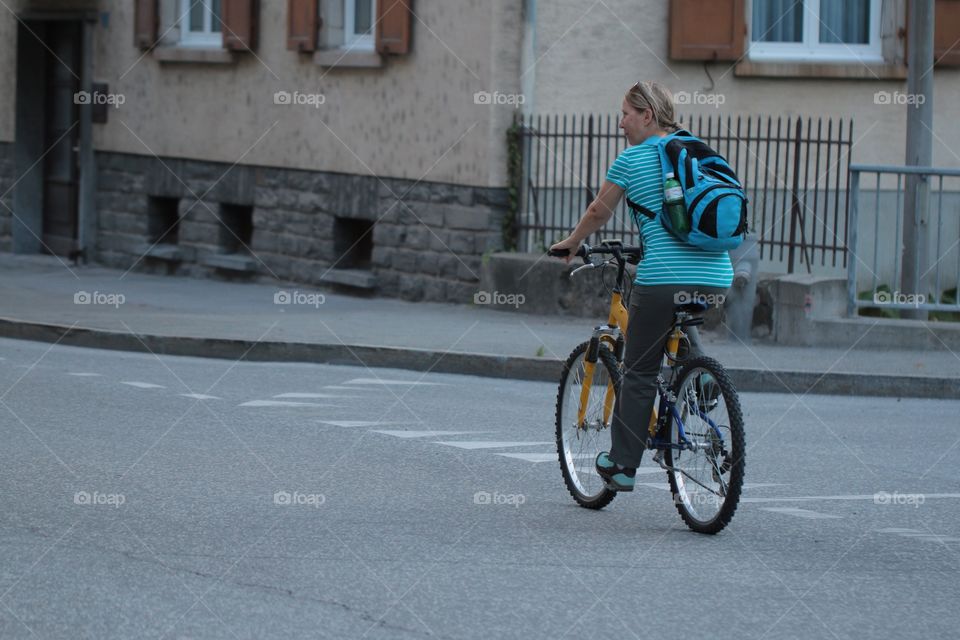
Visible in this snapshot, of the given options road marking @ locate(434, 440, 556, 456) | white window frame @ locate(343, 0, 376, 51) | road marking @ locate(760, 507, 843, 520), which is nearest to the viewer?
road marking @ locate(760, 507, 843, 520)

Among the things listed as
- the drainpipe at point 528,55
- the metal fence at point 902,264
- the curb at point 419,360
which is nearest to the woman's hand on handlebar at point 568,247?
the curb at point 419,360

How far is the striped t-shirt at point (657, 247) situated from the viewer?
6969 millimetres

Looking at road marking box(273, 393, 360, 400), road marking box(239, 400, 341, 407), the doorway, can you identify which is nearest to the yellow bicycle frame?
road marking box(239, 400, 341, 407)

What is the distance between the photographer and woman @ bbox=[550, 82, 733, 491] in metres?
6.98

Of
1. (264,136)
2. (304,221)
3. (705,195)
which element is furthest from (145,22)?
(705,195)

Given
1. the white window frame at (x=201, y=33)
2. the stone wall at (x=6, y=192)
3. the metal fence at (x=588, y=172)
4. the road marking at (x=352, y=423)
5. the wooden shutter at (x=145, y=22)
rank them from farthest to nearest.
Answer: the stone wall at (x=6, y=192)
the wooden shutter at (x=145, y=22)
the white window frame at (x=201, y=33)
the metal fence at (x=588, y=172)
the road marking at (x=352, y=423)

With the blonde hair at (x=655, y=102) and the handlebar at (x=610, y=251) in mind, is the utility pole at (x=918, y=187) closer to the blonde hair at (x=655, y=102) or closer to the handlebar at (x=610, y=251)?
the handlebar at (x=610, y=251)

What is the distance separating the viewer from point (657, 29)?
651 inches

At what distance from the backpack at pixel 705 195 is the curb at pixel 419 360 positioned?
5571 mm

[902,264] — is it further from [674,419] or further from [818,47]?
[674,419]

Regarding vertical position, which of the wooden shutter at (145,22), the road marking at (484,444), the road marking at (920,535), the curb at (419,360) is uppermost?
the wooden shutter at (145,22)

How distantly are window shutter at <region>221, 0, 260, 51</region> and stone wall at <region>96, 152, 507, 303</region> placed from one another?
137cm

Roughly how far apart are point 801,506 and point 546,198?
342 inches

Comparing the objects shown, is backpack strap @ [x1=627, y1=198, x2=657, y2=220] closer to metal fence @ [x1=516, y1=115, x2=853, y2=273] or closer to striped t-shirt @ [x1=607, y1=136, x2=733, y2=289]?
striped t-shirt @ [x1=607, y1=136, x2=733, y2=289]
